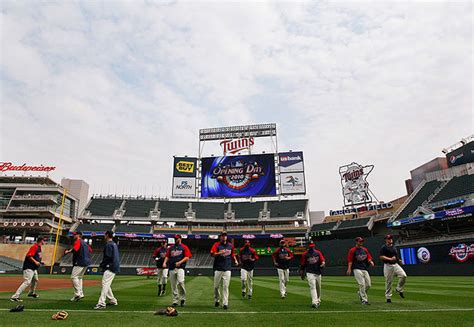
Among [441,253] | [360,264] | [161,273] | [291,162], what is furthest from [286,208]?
[360,264]

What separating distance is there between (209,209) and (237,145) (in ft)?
43.8

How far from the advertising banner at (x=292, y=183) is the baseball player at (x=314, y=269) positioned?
43309 mm

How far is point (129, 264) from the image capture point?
162ft

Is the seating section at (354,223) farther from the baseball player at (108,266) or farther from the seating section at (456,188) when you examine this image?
the baseball player at (108,266)

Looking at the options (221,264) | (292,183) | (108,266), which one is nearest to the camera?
(108,266)

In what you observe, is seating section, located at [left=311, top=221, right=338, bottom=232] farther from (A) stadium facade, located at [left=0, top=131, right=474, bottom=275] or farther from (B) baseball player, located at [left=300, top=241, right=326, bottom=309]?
(B) baseball player, located at [left=300, top=241, right=326, bottom=309]

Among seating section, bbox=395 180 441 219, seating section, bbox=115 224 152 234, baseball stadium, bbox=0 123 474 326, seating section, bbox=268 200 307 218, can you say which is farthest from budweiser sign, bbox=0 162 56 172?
seating section, bbox=395 180 441 219

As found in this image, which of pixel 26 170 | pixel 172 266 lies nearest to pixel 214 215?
pixel 26 170

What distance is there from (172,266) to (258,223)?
48.6 m

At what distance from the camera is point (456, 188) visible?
36.9 metres

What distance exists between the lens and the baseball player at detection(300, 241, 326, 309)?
8.72m

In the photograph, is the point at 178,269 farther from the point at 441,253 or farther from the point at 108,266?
the point at 441,253

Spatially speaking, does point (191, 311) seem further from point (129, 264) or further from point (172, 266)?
point (129, 264)

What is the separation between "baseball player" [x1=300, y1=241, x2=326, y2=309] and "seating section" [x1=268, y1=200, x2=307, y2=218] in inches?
1863
